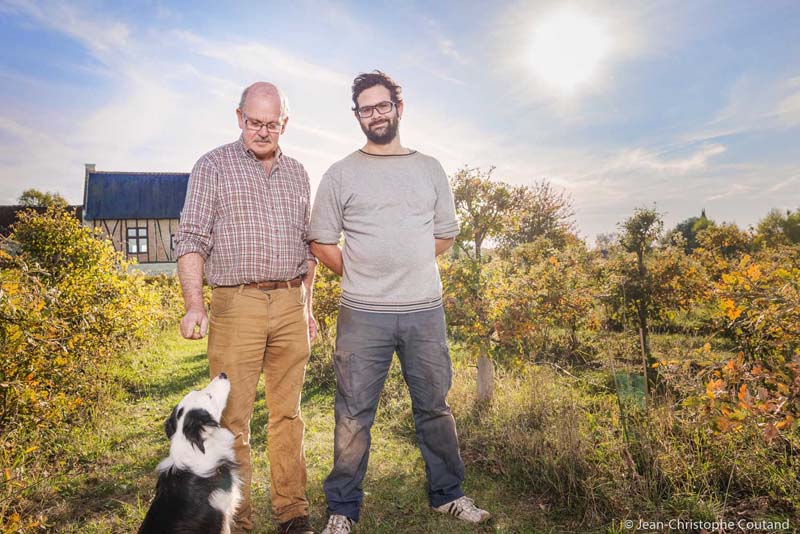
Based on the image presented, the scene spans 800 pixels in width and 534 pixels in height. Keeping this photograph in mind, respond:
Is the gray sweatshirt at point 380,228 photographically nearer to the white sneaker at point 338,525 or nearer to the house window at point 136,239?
the white sneaker at point 338,525

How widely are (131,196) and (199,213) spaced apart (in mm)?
27506

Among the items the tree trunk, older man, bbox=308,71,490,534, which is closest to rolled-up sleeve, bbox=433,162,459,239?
older man, bbox=308,71,490,534

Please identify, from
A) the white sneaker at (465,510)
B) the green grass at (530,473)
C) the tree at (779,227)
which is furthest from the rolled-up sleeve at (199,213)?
the tree at (779,227)

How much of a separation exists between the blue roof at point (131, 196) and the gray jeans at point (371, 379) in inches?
1005

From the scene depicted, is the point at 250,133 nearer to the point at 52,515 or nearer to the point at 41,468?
the point at 52,515

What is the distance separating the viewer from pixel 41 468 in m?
3.41

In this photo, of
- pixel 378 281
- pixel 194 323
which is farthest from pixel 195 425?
pixel 378 281

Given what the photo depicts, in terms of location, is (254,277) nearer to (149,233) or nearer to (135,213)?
(149,233)

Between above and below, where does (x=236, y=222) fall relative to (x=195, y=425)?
above

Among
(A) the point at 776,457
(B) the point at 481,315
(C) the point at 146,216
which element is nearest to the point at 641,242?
(B) the point at 481,315

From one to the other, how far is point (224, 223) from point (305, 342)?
770 millimetres

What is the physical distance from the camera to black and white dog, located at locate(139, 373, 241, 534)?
2150 millimetres

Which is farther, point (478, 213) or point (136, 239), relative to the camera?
A: point (136, 239)

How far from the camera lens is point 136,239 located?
2614 cm
